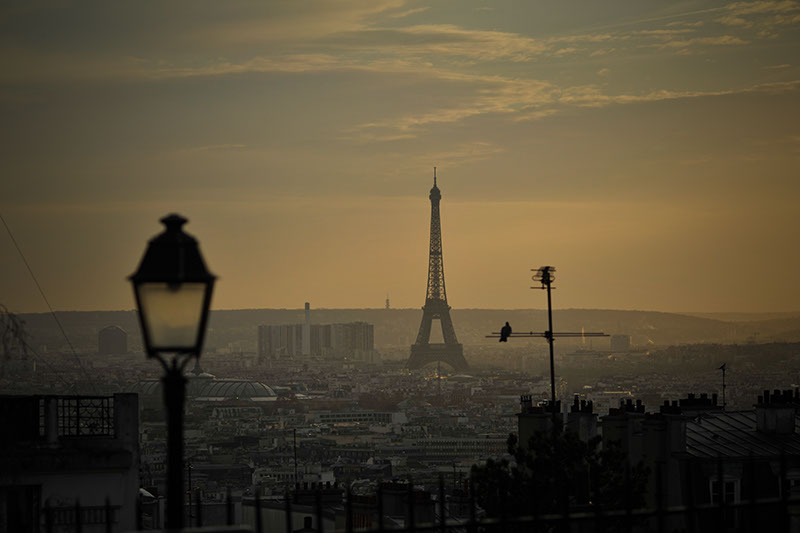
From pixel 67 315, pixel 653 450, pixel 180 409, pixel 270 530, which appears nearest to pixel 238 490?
pixel 67 315

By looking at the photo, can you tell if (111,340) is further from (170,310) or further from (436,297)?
(170,310)

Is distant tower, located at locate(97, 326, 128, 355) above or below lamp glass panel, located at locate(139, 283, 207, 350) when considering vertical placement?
above

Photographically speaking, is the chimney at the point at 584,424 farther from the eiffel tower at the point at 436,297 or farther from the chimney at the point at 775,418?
the eiffel tower at the point at 436,297

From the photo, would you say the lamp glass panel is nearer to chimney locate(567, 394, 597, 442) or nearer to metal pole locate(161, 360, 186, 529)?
metal pole locate(161, 360, 186, 529)

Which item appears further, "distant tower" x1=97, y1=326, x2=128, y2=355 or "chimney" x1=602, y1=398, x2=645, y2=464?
"distant tower" x1=97, y1=326, x2=128, y2=355

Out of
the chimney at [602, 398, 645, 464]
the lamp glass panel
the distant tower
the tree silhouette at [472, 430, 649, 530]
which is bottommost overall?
the tree silhouette at [472, 430, 649, 530]

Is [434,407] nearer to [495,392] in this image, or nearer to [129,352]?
[495,392]

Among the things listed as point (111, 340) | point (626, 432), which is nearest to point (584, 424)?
point (626, 432)

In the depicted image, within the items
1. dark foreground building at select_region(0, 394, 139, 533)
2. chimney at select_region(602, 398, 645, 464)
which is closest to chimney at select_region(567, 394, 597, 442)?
chimney at select_region(602, 398, 645, 464)
